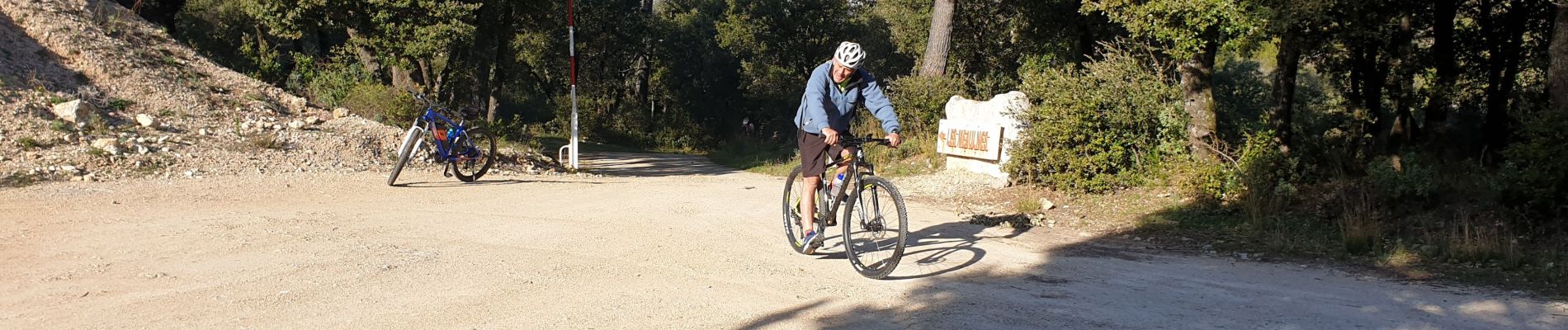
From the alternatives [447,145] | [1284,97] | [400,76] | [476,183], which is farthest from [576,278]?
→ [400,76]

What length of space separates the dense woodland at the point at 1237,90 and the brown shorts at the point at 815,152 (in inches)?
166

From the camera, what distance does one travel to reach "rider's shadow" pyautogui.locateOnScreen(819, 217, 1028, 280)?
6688mm

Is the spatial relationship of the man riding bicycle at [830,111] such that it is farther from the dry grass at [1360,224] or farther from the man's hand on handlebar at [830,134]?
the dry grass at [1360,224]

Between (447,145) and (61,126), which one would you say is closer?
(61,126)

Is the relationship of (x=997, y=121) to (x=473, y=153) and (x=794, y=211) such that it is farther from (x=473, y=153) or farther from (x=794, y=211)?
(x=473, y=153)

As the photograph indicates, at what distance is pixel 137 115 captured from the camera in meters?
12.1

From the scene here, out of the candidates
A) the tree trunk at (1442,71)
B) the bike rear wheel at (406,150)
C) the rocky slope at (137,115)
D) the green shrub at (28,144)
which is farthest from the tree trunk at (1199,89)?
the green shrub at (28,144)

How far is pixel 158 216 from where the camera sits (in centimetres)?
791

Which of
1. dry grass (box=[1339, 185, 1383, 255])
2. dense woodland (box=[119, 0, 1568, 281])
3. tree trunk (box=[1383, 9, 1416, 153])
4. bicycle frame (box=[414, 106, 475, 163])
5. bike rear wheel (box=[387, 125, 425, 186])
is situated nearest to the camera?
dry grass (box=[1339, 185, 1383, 255])

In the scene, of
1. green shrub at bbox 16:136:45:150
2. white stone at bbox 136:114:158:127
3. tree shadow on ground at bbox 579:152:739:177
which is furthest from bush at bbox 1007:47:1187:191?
green shrub at bbox 16:136:45:150

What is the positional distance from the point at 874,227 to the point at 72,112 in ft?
31.6

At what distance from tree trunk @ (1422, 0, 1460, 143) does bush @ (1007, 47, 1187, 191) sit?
3853mm

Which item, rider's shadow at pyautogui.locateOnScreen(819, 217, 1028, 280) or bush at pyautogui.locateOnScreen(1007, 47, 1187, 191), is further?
bush at pyautogui.locateOnScreen(1007, 47, 1187, 191)

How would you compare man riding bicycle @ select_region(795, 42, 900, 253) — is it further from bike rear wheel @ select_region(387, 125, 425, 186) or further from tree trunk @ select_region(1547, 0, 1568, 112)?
bike rear wheel @ select_region(387, 125, 425, 186)
